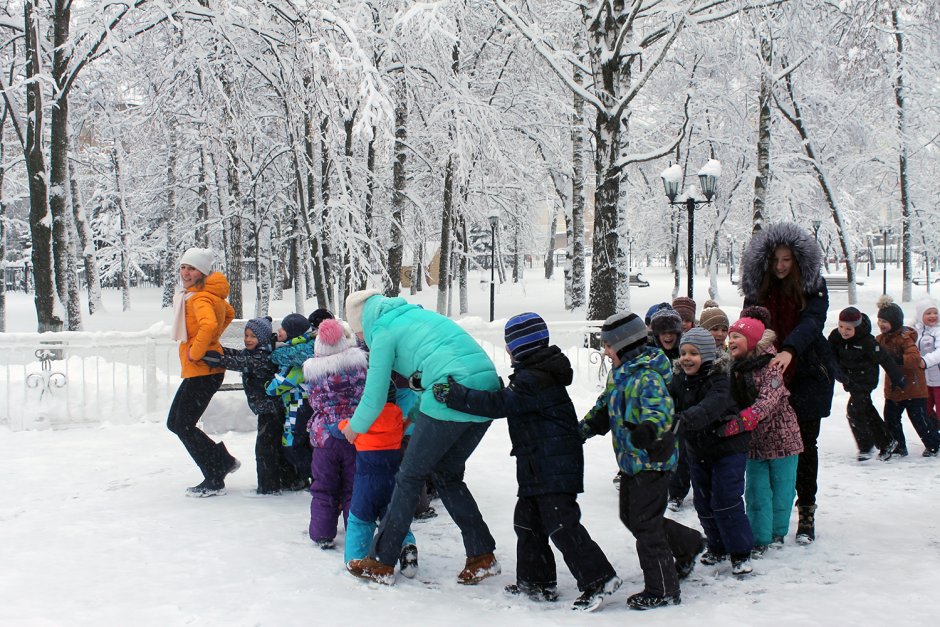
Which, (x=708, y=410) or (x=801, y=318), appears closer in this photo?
(x=708, y=410)

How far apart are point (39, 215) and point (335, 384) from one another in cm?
1000

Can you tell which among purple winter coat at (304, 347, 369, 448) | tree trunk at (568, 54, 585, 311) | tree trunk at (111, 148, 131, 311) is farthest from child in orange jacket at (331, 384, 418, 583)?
tree trunk at (111, 148, 131, 311)

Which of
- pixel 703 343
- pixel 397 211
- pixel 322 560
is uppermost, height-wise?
pixel 397 211

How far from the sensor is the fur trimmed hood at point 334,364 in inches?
192

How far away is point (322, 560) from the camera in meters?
4.65

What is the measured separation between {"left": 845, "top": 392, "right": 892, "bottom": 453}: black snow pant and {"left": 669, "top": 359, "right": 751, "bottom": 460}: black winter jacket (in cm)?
359

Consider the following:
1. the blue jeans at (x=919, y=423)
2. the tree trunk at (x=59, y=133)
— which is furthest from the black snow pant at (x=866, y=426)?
the tree trunk at (x=59, y=133)

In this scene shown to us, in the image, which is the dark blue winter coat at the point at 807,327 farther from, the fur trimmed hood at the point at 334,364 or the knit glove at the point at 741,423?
the fur trimmed hood at the point at 334,364

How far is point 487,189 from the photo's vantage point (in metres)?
24.3

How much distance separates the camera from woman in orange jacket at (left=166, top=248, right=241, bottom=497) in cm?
590

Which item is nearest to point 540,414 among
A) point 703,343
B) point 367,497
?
point 703,343

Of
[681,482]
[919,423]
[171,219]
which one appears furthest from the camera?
[171,219]

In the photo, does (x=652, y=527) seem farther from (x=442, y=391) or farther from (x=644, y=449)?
(x=442, y=391)

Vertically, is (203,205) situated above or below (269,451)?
above
